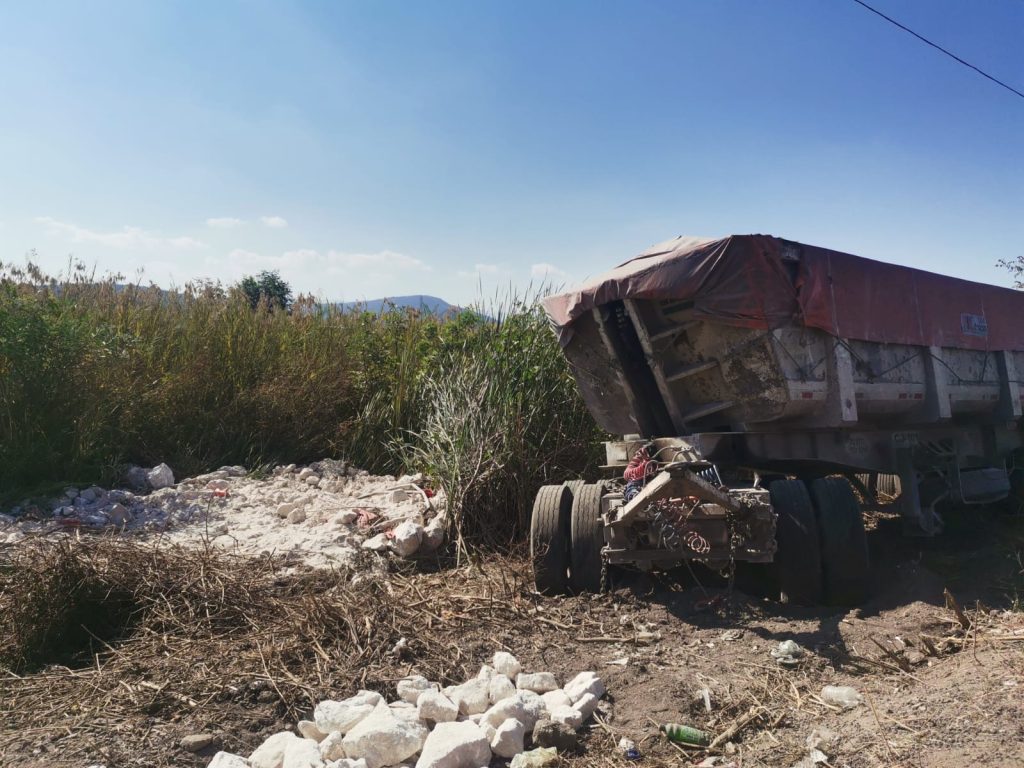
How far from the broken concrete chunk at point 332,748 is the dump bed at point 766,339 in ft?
12.8

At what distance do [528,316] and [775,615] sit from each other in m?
4.74

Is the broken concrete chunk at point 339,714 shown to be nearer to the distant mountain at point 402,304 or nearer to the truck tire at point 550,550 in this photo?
the truck tire at point 550,550

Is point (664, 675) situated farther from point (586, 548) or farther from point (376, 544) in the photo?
point (376, 544)

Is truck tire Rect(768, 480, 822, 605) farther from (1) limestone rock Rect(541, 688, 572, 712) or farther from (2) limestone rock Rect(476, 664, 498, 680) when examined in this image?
(2) limestone rock Rect(476, 664, 498, 680)

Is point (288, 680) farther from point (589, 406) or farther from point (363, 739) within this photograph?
point (589, 406)

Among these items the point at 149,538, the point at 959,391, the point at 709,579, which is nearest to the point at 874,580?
the point at 709,579

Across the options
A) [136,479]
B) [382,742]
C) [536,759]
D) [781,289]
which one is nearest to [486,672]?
[536,759]

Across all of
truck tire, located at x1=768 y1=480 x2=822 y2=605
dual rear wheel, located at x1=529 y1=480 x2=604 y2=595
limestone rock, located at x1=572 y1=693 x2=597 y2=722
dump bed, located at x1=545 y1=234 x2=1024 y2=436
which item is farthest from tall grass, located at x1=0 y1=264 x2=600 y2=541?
limestone rock, located at x1=572 y1=693 x2=597 y2=722

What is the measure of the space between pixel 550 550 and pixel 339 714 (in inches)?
104

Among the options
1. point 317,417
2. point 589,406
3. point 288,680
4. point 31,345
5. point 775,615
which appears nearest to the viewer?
point 288,680

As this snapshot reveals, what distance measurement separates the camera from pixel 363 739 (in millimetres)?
3309

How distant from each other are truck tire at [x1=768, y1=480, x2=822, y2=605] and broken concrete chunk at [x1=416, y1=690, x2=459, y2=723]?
294cm

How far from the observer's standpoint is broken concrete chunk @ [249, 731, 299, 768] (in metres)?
3.27

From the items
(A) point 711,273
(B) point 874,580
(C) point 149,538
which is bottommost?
(B) point 874,580
